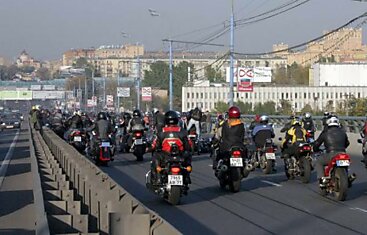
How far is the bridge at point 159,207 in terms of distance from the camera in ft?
31.0

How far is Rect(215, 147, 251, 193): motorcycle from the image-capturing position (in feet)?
61.0

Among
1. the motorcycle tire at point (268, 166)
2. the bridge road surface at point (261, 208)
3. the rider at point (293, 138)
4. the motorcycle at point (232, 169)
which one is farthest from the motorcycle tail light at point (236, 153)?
the motorcycle tire at point (268, 166)

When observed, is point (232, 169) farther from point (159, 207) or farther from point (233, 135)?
point (159, 207)

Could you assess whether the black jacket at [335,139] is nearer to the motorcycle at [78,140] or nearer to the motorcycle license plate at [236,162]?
the motorcycle license plate at [236,162]

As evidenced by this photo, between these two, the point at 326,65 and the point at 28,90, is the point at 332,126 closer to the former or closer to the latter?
the point at 326,65

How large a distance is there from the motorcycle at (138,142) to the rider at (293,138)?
9.69 m

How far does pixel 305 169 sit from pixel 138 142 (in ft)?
35.1

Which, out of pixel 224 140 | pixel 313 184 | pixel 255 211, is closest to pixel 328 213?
pixel 255 211

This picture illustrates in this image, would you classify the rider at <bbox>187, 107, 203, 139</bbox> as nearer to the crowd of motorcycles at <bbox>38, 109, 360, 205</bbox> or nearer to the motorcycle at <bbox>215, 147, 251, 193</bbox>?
the crowd of motorcycles at <bbox>38, 109, 360, 205</bbox>

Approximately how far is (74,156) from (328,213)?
6219 mm

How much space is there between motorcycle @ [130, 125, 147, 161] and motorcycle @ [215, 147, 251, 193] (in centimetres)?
1151

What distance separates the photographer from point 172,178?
1648cm

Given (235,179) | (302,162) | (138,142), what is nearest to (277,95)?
(138,142)

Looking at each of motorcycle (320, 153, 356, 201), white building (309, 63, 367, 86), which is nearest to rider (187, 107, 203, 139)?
motorcycle (320, 153, 356, 201)
